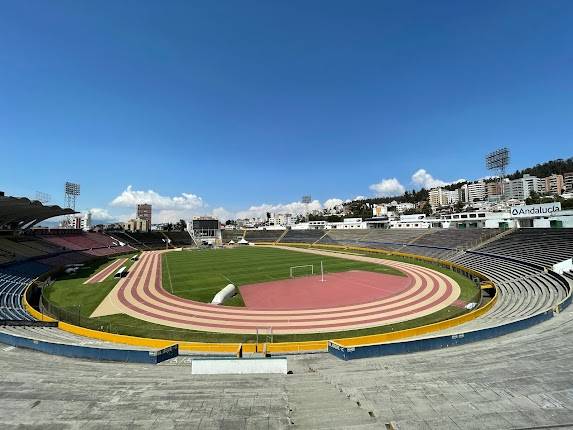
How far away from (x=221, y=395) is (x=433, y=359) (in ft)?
27.8

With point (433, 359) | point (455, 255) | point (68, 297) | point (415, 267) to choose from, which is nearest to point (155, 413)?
point (433, 359)

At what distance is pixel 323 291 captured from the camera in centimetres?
3288

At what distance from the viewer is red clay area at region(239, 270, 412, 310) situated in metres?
28.4

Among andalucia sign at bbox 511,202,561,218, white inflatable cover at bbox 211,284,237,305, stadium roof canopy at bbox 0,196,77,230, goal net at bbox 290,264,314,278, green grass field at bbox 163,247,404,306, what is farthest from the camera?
andalucia sign at bbox 511,202,561,218

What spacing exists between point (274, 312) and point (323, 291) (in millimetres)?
8580

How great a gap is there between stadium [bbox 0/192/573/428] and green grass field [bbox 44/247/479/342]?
15 cm

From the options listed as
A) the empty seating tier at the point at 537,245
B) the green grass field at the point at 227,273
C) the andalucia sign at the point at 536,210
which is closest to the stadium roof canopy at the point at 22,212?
the green grass field at the point at 227,273

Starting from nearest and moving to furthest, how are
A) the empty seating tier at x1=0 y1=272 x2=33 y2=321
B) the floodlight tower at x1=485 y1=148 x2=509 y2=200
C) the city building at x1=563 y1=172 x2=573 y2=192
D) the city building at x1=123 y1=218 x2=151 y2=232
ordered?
the empty seating tier at x1=0 y1=272 x2=33 y2=321 < the floodlight tower at x1=485 y1=148 x2=509 y2=200 < the city building at x1=563 y1=172 x2=573 y2=192 < the city building at x1=123 y1=218 x2=151 y2=232

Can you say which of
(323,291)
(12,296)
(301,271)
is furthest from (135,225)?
(323,291)

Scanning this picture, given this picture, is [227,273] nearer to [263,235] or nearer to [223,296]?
[223,296]

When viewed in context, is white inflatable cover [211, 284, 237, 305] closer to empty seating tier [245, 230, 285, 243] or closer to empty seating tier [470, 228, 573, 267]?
empty seating tier [470, 228, 573, 267]

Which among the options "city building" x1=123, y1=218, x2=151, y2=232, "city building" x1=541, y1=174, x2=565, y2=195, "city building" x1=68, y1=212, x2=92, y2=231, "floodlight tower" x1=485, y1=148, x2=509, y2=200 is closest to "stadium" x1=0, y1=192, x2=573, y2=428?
"floodlight tower" x1=485, y1=148, x2=509, y2=200

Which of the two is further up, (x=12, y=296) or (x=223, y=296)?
(x=12, y=296)

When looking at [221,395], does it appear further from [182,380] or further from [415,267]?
[415,267]
